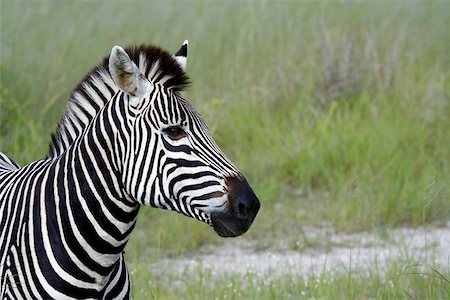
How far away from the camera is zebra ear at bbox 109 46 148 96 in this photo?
12.8ft

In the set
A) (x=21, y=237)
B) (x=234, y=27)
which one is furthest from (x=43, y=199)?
(x=234, y=27)

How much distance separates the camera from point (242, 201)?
3.75 meters

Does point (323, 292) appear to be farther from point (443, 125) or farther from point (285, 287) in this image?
point (443, 125)

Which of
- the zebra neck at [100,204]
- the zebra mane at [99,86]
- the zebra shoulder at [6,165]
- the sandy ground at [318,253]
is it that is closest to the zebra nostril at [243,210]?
the zebra neck at [100,204]

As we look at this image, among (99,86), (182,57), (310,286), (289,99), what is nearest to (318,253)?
(310,286)

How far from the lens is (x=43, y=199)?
4141 millimetres

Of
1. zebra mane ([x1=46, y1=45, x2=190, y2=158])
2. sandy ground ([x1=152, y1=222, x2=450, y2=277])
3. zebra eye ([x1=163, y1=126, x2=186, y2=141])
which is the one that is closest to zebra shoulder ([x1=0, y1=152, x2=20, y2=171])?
zebra mane ([x1=46, y1=45, x2=190, y2=158])

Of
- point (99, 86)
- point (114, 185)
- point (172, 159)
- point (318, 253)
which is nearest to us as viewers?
point (172, 159)

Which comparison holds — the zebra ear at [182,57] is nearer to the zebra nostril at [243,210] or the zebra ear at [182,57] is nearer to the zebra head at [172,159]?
the zebra head at [172,159]

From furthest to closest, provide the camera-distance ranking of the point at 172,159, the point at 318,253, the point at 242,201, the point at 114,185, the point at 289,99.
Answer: the point at 289,99 < the point at 318,253 < the point at 114,185 < the point at 172,159 < the point at 242,201

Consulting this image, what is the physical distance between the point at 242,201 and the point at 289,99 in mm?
5784

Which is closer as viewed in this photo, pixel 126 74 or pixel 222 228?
pixel 222 228

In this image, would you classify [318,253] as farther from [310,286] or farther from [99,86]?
[99,86]

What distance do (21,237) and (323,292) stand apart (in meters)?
2.05
